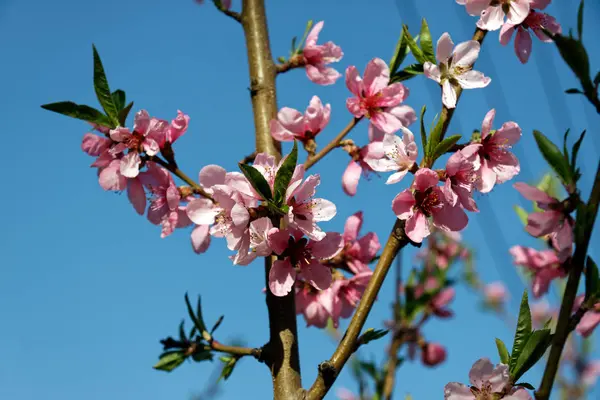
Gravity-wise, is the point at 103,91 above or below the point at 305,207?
above

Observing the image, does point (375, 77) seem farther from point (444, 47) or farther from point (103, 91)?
point (103, 91)

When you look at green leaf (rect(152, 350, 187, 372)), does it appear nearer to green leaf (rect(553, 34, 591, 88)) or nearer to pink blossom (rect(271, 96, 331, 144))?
pink blossom (rect(271, 96, 331, 144))

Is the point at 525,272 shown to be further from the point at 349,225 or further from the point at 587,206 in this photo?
the point at 587,206

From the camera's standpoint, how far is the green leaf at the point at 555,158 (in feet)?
4.15

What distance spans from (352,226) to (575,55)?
3.54ft

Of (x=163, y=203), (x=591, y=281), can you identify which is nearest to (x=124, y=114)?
(x=163, y=203)

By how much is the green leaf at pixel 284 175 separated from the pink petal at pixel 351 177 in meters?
0.63

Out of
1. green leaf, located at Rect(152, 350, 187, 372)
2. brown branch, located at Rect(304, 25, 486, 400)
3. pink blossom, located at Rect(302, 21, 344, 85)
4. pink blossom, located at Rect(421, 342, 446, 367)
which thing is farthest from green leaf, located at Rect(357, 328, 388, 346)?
pink blossom, located at Rect(421, 342, 446, 367)

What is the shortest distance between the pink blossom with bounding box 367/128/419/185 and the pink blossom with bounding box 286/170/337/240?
6.7 inches

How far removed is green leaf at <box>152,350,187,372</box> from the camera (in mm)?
1981

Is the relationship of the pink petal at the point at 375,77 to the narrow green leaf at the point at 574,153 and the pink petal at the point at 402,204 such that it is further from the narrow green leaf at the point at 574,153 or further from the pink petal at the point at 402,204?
the narrow green leaf at the point at 574,153

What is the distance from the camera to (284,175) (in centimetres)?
137

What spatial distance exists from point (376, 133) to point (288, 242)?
0.62 m

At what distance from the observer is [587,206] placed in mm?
1045
